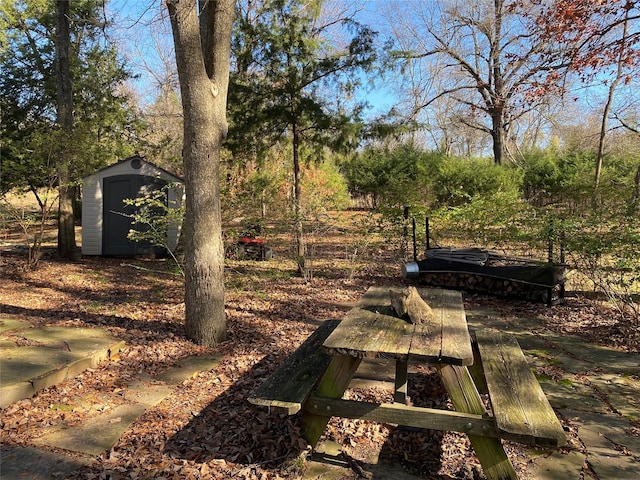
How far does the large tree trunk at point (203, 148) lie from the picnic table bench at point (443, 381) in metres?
1.57

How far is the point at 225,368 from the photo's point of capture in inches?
151

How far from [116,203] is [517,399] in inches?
418

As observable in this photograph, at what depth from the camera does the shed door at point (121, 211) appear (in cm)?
1086

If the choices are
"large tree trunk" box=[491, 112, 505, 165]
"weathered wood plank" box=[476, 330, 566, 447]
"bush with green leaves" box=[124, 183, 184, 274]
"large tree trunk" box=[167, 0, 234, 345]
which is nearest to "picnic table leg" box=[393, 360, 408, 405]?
"weathered wood plank" box=[476, 330, 566, 447]

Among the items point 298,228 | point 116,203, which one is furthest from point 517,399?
point 116,203

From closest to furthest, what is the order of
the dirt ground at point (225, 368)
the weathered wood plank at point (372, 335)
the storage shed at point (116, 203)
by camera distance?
the weathered wood plank at point (372, 335) < the dirt ground at point (225, 368) < the storage shed at point (116, 203)

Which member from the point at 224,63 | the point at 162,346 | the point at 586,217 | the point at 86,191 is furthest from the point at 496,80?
the point at 162,346

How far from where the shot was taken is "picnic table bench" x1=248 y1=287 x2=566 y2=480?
7.32 feet

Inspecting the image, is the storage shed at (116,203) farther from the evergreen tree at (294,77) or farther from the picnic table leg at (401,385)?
the picnic table leg at (401,385)

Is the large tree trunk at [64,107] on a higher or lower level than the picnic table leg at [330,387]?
higher

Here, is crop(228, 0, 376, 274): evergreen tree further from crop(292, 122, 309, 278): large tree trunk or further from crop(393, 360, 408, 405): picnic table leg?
crop(393, 360, 408, 405): picnic table leg

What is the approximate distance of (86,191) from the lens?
35.9 ft

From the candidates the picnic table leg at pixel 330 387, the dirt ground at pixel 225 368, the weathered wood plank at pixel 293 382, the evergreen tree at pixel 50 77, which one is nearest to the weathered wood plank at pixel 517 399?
the dirt ground at pixel 225 368

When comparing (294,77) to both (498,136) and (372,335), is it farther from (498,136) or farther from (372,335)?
(498,136)
